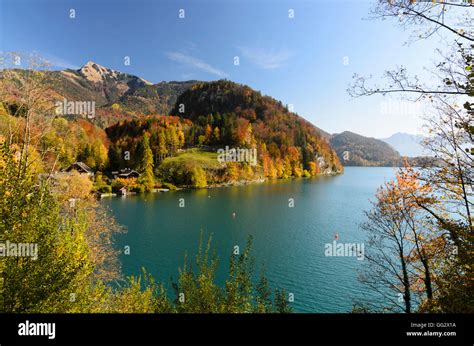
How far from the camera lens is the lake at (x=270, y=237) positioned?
19.8 metres

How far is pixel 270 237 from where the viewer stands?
3181cm

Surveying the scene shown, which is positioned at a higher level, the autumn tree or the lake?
the autumn tree

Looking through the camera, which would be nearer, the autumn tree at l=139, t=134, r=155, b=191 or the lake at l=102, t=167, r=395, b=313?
the lake at l=102, t=167, r=395, b=313

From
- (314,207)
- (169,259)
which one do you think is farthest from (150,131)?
(169,259)

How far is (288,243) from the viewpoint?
2917cm

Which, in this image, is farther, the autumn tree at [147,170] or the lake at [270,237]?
the autumn tree at [147,170]

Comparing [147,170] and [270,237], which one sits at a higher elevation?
[147,170]

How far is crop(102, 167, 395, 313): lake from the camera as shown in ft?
64.8

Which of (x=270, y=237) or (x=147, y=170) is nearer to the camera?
(x=270, y=237)
